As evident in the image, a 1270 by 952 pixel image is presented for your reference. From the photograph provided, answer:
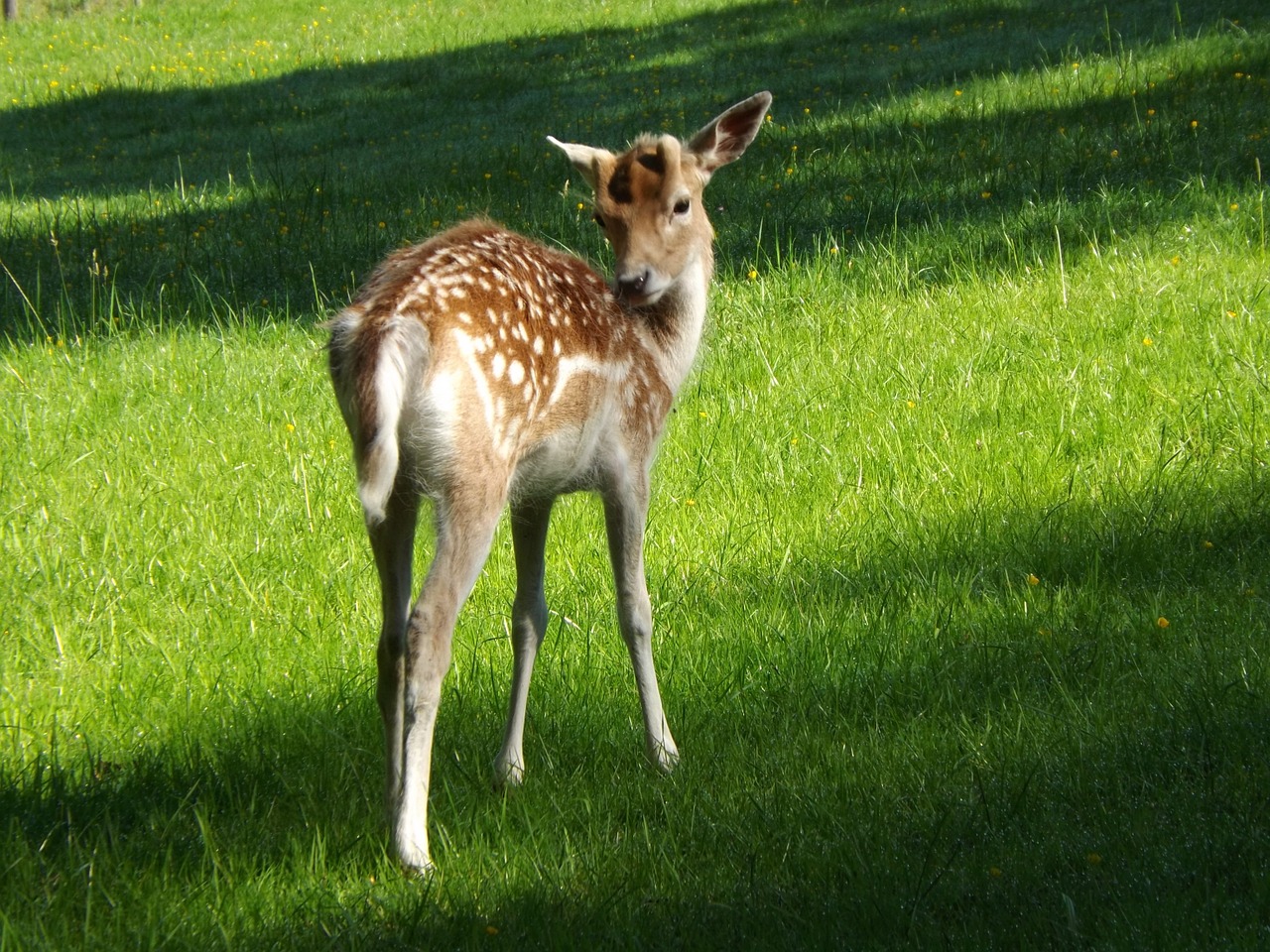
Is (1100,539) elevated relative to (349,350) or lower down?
lower down

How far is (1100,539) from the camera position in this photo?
468 cm

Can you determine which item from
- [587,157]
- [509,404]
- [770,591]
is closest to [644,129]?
[587,157]

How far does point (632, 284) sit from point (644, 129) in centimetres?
881

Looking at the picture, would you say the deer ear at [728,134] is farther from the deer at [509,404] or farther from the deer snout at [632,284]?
the deer snout at [632,284]

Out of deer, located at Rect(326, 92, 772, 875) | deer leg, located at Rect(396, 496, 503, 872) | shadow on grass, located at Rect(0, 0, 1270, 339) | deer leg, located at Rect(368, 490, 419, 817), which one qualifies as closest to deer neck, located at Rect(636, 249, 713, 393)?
deer, located at Rect(326, 92, 772, 875)

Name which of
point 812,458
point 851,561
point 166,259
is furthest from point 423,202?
point 851,561

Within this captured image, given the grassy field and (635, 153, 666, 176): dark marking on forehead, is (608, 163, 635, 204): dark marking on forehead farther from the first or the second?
the grassy field

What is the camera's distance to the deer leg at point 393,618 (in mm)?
3479

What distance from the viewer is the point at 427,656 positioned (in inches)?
125

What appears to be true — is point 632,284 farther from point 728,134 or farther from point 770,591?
point 770,591

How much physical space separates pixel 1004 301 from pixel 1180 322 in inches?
37.7

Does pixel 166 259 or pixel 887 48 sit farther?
pixel 887 48

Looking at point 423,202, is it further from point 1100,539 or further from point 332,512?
point 1100,539

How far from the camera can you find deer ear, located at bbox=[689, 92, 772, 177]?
15.2ft
